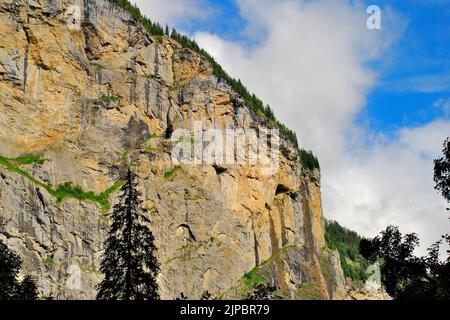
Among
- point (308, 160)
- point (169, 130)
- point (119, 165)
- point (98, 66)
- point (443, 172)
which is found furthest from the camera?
point (308, 160)

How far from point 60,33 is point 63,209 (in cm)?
2737

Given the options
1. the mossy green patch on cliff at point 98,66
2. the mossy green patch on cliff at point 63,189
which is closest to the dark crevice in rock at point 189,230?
the mossy green patch on cliff at point 63,189

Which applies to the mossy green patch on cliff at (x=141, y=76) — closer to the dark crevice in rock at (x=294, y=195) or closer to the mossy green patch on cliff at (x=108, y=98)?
the mossy green patch on cliff at (x=108, y=98)

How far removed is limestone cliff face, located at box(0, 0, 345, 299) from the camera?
68.5 metres

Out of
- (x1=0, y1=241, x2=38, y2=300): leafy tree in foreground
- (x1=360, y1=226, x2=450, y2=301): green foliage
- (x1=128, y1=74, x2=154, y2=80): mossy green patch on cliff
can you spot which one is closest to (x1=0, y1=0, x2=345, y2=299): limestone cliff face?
(x1=128, y1=74, x2=154, y2=80): mossy green patch on cliff

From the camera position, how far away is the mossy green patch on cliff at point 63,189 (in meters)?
68.6

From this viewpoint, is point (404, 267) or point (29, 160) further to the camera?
point (29, 160)

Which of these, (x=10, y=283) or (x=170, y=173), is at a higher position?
(x=170, y=173)

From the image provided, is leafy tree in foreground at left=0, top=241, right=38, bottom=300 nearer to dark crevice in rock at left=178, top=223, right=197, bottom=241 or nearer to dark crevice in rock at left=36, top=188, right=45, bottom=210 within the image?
dark crevice in rock at left=36, top=188, right=45, bottom=210

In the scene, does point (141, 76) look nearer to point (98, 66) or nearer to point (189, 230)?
point (98, 66)

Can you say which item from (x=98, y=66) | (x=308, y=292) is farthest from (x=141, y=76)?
(x=308, y=292)

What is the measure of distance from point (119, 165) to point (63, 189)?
11.0m

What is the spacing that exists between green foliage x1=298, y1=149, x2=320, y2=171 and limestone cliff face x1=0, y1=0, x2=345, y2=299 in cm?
1946

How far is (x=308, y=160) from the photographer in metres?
128
